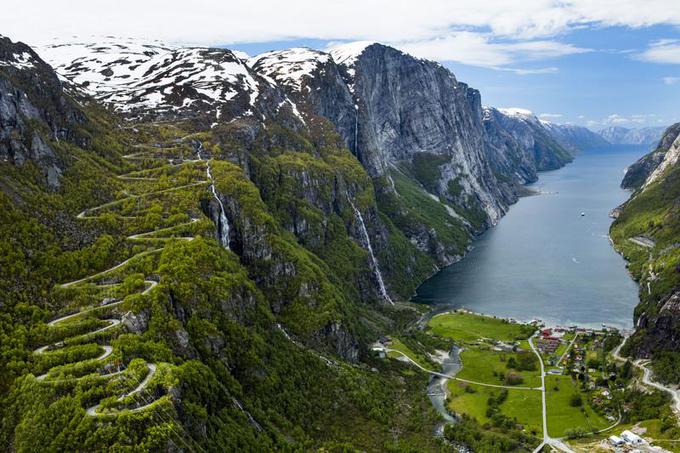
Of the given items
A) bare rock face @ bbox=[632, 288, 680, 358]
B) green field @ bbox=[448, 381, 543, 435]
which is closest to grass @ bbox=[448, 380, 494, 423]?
green field @ bbox=[448, 381, 543, 435]

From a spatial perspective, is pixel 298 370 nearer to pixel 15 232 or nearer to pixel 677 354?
pixel 15 232

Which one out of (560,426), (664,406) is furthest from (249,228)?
(664,406)

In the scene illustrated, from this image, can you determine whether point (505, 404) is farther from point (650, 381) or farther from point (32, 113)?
point (32, 113)

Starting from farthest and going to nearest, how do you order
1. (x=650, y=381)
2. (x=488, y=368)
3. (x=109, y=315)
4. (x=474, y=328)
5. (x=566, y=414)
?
(x=474, y=328) < (x=488, y=368) < (x=650, y=381) < (x=566, y=414) < (x=109, y=315)

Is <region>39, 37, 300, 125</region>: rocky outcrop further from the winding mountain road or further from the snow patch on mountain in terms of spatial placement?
the winding mountain road

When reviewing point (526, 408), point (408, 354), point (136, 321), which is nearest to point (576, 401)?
point (526, 408)

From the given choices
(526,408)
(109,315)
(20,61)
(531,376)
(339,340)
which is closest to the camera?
(109,315)
